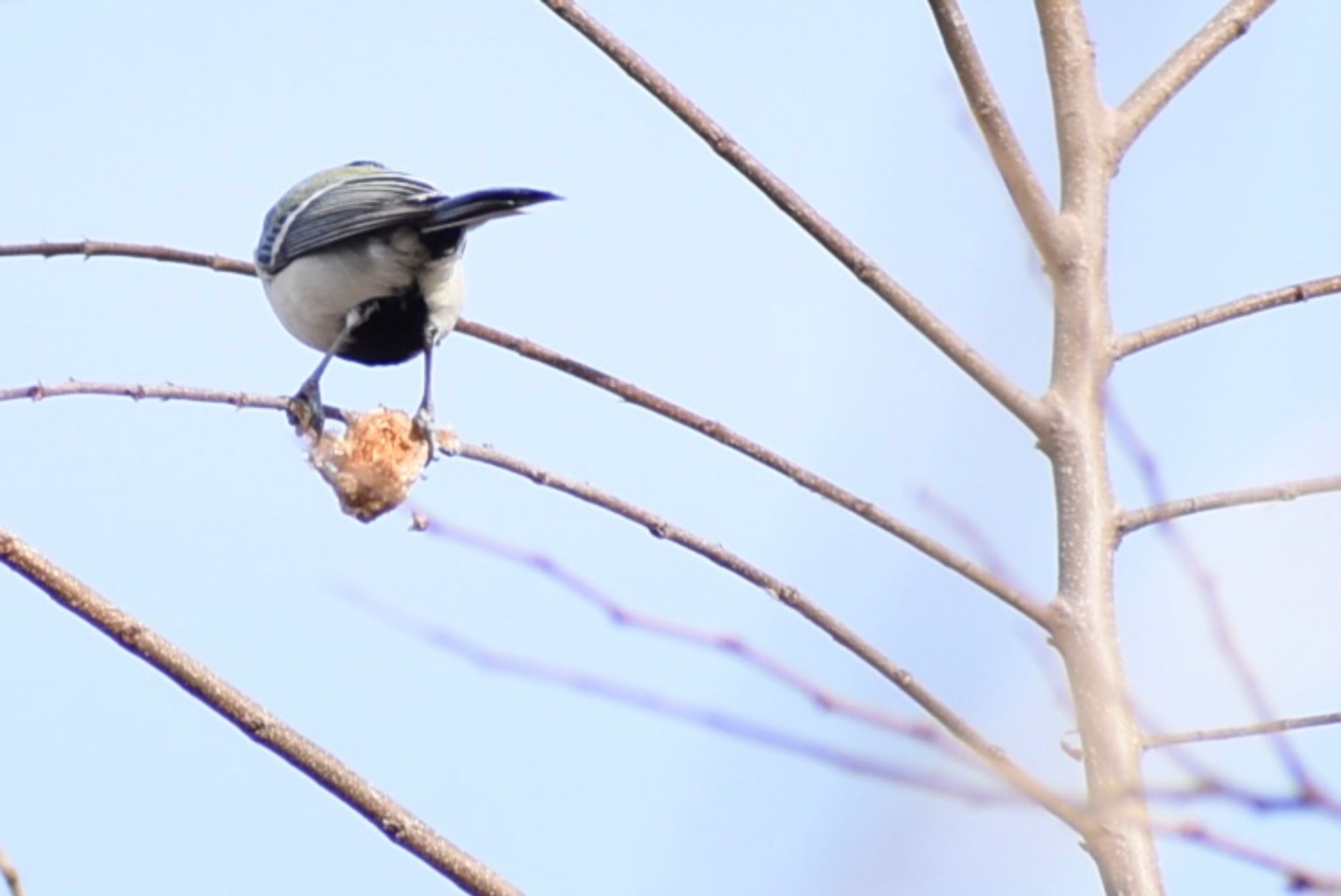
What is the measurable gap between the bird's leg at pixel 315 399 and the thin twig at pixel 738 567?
1.21 feet

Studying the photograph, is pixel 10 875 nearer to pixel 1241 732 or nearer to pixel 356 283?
pixel 1241 732

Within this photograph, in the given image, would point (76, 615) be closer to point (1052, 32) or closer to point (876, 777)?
point (876, 777)

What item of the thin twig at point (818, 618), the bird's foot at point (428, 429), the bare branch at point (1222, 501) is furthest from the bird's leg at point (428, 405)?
the bare branch at point (1222, 501)

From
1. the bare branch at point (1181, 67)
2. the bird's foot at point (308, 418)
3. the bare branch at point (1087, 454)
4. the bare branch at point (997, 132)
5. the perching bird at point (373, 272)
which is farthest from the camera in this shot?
the perching bird at point (373, 272)

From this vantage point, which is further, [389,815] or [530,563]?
[530,563]

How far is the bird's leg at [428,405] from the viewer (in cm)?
302

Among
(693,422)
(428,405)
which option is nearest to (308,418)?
(428,405)

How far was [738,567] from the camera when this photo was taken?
5.95 feet

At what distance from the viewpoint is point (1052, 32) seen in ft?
6.14

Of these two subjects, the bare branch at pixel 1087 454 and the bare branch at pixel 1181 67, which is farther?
the bare branch at pixel 1181 67

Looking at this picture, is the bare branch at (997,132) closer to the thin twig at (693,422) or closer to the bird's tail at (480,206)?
the thin twig at (693,422)

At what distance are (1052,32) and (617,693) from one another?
94 centimetres

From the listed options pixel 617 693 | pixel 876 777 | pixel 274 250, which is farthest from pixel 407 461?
pixel 876 777

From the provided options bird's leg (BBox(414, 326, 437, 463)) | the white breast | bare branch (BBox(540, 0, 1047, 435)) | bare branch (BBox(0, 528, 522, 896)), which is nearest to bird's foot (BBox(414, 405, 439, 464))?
bird's leg (BBox(414, 326, 437, 463))
